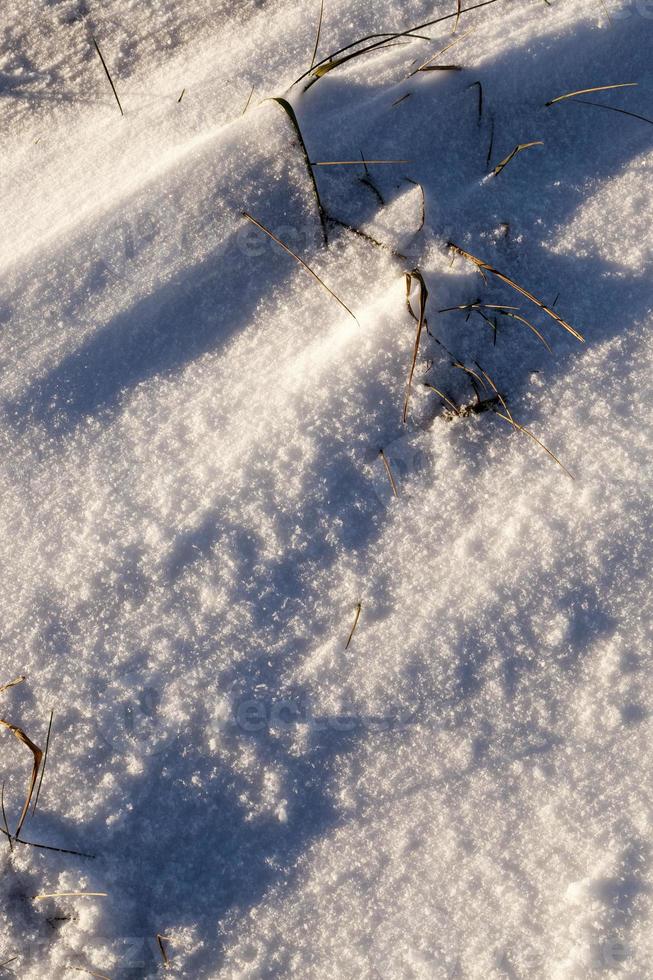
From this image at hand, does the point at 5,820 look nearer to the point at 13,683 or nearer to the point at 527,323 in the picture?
the point at 13,683

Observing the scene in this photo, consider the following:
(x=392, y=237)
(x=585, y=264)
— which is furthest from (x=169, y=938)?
(x=585, y=264)

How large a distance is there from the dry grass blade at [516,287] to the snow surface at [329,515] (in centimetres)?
2

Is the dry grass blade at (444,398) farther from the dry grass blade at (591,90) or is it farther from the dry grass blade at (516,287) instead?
the dry grass blade at (591,90)

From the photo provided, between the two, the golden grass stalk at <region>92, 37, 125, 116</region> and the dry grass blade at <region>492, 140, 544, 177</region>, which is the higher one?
the golden grass stalk at <region>92, 37, 125, 116</region>

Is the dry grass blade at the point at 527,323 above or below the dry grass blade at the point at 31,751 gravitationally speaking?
above

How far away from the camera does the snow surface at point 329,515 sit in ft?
4.99

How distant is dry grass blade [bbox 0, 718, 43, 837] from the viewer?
57.8 inches

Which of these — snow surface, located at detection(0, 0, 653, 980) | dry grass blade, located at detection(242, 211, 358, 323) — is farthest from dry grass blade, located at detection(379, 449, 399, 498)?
dry grass blade, located at detection(242, 211, 358, 323)

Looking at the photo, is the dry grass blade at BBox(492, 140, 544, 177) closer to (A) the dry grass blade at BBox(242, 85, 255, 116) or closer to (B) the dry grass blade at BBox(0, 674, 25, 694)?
(A) the dry grass blade at BBox(242, 85, 255, 116)

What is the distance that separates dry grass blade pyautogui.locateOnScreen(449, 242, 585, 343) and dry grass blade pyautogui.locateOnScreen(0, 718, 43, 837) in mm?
1261

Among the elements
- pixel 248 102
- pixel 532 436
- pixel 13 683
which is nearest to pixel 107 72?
pixel 248 102

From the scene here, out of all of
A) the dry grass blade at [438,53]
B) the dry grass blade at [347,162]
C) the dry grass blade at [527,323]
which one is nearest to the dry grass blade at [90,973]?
the dry grass blade at [527,323]

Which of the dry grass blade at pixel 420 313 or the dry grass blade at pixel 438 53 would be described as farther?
the dry grass blade at pixel 438 53

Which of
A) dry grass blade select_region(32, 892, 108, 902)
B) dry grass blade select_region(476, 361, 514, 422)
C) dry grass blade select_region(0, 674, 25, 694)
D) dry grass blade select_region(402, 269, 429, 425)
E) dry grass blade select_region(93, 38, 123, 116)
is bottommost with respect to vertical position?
dry grass blade select_region(32, 892, 108, 902)
